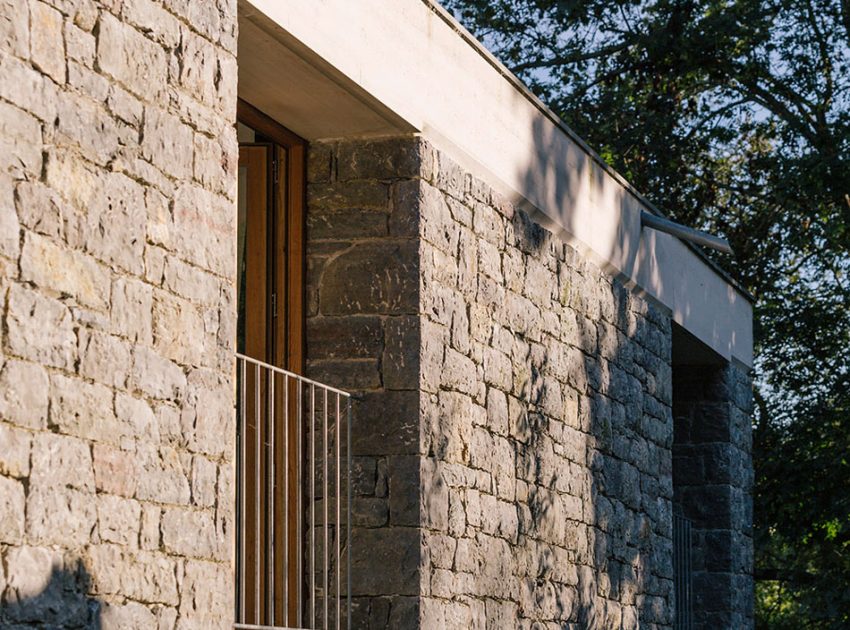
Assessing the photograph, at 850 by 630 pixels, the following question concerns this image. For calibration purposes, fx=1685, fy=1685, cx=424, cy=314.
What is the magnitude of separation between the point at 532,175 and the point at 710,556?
4464 millimetres

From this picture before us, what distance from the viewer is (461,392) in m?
7.45

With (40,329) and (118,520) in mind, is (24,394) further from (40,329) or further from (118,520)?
(118,520)

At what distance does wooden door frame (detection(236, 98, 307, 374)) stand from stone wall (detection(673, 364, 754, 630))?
544 centimetres

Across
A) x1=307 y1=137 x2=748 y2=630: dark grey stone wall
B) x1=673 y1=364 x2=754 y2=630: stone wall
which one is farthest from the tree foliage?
x1=307 y1=137 x2=748 y2=630: dark grey stone wall

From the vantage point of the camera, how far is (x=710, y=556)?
39.0 feet

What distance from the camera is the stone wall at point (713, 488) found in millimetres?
11867

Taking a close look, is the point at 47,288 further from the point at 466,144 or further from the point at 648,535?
the point at 648,535

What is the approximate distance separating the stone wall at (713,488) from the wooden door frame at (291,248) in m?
5.44

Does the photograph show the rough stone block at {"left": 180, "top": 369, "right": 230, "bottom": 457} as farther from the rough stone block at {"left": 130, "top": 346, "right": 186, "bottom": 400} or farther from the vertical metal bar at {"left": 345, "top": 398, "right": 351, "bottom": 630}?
the vertical metal bar at {"left": 345, "top": 398, "right": 351, "bottom": 630}

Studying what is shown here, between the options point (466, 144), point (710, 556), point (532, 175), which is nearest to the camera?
point (466, 144)

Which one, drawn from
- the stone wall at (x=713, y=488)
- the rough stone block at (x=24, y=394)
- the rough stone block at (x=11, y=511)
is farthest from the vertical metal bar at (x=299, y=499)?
the stone wall at (x=713, y=488)

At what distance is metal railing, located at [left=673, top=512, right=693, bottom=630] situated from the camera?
37.2 ft

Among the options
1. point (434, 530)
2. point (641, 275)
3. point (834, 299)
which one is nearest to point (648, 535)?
point (641, 275)

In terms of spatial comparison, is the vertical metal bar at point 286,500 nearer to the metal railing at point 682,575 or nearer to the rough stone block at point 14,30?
the rough stone block at point 14,30
